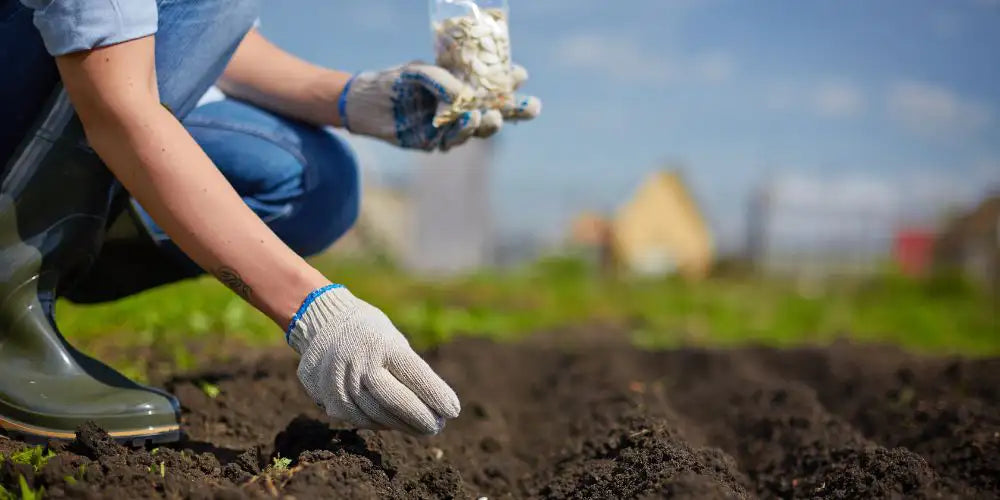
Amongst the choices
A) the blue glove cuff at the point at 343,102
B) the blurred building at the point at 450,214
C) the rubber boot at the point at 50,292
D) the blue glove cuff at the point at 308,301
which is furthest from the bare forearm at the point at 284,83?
the blurred building at the point at 450,214

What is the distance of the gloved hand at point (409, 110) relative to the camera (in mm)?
1991

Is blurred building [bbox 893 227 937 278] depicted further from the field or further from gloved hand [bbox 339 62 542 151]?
gloved hand [bbox 339 62 542 151]

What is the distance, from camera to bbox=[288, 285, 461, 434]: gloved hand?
1.46 meters

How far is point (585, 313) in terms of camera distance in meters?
6.06

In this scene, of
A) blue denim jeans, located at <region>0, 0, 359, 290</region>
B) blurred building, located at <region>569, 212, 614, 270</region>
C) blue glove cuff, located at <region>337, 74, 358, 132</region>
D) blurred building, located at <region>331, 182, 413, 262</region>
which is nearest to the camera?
blue denim jeans, located at <region>0, 0, 359, 290</region>

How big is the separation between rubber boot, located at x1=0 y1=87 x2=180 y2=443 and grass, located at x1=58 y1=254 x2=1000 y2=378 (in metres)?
0.82

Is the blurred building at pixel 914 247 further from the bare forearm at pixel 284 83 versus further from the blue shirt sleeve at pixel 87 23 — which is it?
the blue shirt sleeve at pixel 87 23

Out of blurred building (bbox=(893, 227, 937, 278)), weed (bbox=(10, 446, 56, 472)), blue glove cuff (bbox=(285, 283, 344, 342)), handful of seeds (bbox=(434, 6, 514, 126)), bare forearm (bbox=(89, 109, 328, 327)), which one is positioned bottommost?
blurred building (bbox=(893, 227, 937, 278))

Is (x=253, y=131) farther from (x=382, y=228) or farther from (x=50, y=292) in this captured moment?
(x=382, y=228)

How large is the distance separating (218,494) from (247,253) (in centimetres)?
40

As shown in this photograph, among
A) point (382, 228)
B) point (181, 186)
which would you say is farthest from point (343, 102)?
point (382, 228)

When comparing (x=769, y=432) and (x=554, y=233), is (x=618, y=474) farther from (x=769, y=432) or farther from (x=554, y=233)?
(x=554, y=233)

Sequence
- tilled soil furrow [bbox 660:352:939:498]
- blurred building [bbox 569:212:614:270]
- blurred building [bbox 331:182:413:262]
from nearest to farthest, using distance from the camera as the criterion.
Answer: tilled soil furrow [bbox 660:352:939:498], blurred building [bbox 331:182:413:262], blurred building [bbox 569:212:614:270]

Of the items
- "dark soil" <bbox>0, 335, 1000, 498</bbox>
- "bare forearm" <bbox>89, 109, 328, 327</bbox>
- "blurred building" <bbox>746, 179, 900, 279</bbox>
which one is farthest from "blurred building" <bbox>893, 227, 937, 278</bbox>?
"bare forearm" <bbox>89, 109, 328, 327</bbox>
